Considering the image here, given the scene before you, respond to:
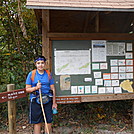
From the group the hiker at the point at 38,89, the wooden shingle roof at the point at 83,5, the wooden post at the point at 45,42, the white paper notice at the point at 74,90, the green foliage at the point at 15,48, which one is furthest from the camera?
the green foliage at the point at 15,48

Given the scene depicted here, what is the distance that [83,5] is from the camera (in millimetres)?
2658

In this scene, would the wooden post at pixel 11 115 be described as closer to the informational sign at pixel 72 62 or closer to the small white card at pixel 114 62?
the informational sign at pixel 72 62

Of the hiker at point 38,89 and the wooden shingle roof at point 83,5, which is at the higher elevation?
the wooden shingle roof at point 83,5

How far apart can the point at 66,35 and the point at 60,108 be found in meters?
2.81

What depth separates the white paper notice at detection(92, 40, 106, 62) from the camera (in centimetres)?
329

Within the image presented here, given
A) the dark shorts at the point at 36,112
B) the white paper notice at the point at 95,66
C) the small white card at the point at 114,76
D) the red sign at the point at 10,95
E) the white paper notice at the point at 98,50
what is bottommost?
the dark shorts at the point at 36,112

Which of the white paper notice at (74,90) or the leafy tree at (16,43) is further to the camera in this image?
the leafy tree at (16,43)

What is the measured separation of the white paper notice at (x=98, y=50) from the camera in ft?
10.8

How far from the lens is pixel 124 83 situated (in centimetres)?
339

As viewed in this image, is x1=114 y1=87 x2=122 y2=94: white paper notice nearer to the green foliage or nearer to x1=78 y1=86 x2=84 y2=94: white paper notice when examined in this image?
x1=78 y1=86 x2=84 y2=94: white paper notice

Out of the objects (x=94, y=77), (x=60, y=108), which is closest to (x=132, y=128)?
(x=94, y=77)

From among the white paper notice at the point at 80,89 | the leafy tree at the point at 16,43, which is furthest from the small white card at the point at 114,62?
the leafy tree at the point at 16,43

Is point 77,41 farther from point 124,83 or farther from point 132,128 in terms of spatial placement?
point 132,128

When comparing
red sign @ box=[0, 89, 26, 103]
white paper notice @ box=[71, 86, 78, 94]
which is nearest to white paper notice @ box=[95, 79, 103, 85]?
white paper notice @ box=[71, 86, 78, 94]
